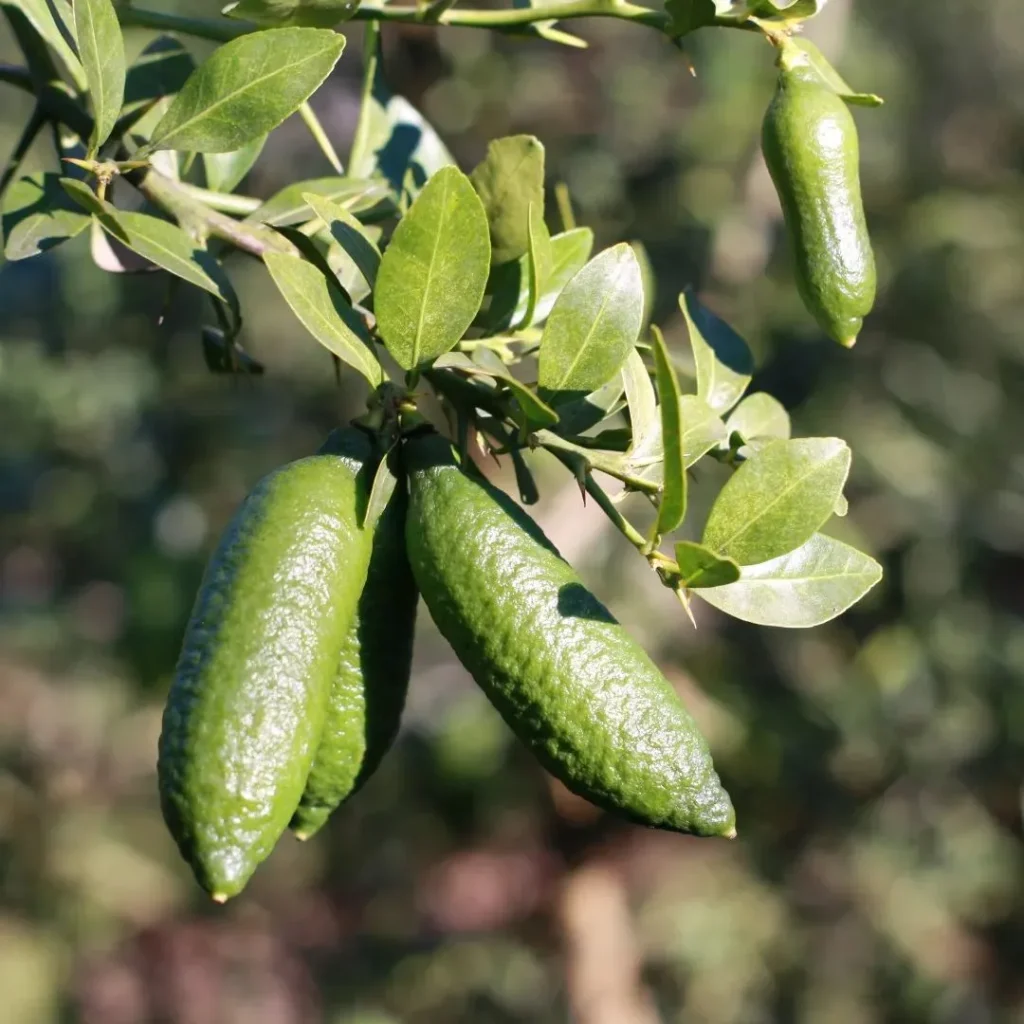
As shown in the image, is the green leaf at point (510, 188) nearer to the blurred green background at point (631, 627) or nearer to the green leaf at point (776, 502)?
the green leaf at point (776, 502)

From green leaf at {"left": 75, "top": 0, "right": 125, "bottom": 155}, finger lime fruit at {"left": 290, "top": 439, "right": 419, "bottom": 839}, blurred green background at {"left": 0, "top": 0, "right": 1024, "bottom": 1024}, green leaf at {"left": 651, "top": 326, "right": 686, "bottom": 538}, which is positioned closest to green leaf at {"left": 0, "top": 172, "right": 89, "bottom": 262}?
green leaf at {"left": 75, "top": 0, "right": 125, "bottom": 155}

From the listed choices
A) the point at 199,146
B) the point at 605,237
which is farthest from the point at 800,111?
the point at 605,237

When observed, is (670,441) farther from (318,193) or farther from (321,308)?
(318,193)

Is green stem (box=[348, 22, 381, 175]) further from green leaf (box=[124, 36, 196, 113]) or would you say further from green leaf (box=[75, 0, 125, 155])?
green leaf (box=[75, 0, 125, 155])

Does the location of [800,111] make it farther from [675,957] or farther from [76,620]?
[76,620]

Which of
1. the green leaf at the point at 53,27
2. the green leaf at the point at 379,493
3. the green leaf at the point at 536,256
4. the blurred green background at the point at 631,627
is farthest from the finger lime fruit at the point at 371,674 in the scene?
the blurred green background at the point at 631,627

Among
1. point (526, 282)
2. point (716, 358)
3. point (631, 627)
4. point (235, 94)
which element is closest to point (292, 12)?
point (235, 94)
